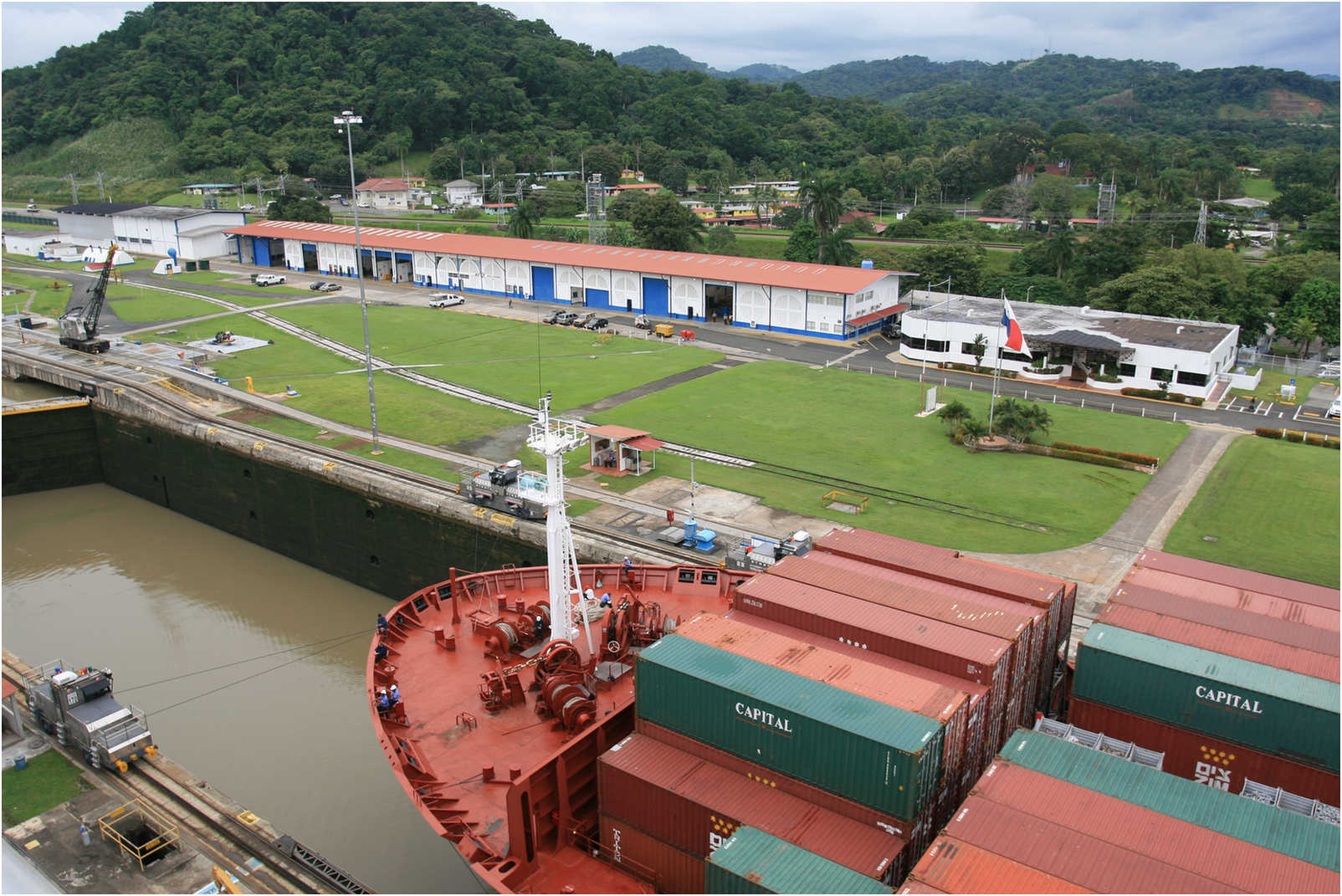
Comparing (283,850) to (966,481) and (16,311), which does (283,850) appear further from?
(16,311)

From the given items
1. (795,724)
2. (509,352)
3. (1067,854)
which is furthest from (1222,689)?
(509,352)

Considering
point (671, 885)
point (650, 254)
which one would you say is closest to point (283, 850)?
point (671, 885)

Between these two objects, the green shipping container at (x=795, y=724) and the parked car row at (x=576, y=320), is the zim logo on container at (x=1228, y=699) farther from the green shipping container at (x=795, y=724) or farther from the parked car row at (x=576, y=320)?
the parked car row at (x=576, y=320)

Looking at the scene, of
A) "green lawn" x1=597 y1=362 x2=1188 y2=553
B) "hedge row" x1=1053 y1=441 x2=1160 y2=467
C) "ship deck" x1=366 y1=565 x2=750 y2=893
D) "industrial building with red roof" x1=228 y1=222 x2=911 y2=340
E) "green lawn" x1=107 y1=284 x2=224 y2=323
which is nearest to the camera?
"ship deck" x1=366 y1=565 x2=750 y2=893

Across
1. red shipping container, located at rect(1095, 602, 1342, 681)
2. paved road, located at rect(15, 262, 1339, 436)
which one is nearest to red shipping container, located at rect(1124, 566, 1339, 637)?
red shipping container, located at rect(1095, 602, 1342, 681)

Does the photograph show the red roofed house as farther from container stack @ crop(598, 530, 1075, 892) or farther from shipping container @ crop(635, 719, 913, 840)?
shipping container @ crop(635, 719, 913, 840)

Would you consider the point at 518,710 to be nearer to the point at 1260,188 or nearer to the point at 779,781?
the point at 779,781
